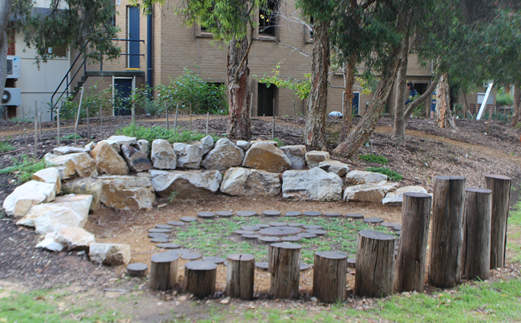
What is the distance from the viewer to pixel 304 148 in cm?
888

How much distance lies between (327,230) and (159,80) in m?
11.5

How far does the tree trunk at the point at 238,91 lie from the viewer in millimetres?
9109

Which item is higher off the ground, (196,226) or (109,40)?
(109,40)

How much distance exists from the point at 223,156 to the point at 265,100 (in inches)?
418

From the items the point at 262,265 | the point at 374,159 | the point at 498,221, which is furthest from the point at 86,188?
the point at 374,159

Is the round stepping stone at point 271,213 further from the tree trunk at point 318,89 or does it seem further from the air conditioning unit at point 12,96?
the air conditioning unit at point 12,96

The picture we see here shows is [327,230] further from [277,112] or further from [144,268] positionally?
[277,112]

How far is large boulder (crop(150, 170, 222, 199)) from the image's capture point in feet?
25.3

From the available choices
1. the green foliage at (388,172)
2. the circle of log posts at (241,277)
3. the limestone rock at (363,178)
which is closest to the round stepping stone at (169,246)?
the circle of log posts at (241,277)

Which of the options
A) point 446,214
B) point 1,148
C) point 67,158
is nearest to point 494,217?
point 446,214

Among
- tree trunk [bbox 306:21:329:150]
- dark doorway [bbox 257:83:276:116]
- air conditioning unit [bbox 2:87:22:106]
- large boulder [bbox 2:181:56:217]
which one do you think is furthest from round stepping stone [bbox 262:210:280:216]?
air conditioning unit [bbox 2:87:22:106]

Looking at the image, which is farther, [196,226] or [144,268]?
[196,226]

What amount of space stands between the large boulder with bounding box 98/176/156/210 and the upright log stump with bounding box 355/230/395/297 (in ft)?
14.5

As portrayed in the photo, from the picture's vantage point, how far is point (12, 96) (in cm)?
1573
